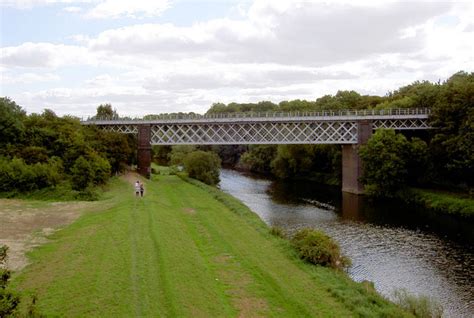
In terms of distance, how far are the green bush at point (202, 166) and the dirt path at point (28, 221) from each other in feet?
90.8

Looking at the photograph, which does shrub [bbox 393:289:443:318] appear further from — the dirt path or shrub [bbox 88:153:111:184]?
shrub [bbox 88:153:111:184]

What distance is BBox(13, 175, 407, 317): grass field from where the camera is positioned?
65.5ft

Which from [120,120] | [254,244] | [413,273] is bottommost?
[413,273]

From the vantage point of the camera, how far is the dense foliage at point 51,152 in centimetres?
4788

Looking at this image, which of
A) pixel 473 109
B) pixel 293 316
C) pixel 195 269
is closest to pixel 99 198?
pixel 195 269

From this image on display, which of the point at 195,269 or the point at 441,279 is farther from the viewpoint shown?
the point at 441,279

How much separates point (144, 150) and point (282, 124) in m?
20.8

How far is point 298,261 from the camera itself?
90.0ft

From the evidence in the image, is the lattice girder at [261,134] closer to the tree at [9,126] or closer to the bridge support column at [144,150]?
the bridge support column at [144,150]

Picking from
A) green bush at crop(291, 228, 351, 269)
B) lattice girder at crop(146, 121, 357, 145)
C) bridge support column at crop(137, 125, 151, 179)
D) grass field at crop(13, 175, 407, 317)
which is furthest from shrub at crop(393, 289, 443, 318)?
bridge support column at crop(137, 125, 151, 179)

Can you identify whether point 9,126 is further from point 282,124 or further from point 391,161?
point 391,161

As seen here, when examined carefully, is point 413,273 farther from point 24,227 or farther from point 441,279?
point 24,227

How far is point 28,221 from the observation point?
36125 mm

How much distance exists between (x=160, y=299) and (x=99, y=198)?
1147 inches
